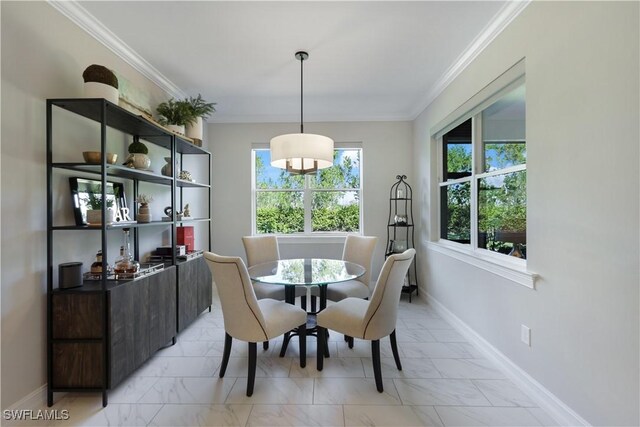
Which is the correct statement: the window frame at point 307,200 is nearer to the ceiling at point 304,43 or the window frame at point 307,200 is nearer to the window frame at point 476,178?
the ceiling at point 304,43

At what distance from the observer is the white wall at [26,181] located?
159 cm

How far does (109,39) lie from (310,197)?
286cm

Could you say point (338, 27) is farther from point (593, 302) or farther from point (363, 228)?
point (363, 228)

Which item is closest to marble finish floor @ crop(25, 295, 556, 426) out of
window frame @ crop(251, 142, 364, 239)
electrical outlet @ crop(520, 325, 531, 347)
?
electrical outlet @ crop(520, 325, 531, 347)

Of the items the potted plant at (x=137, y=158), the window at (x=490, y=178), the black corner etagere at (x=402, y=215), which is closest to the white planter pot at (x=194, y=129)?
the potted plant at (x=137, y=158)

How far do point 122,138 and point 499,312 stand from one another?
11.6 feet

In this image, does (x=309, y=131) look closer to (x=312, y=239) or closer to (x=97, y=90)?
(x=312, y=239)

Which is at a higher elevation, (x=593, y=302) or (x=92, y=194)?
(x=92, y=194)

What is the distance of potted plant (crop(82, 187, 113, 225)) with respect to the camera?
1880mm

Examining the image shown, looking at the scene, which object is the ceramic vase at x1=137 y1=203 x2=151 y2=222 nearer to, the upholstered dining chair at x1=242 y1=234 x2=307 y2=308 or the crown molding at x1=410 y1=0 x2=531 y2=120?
the upholstered dining chair at x1=242 y1=234 x2=307 y2=308

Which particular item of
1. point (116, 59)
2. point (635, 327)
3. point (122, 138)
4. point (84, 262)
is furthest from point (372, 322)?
point (116, 59)

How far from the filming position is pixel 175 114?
2891mm

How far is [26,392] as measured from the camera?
1.69 meters

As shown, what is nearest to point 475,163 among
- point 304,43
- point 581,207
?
point 581,207
